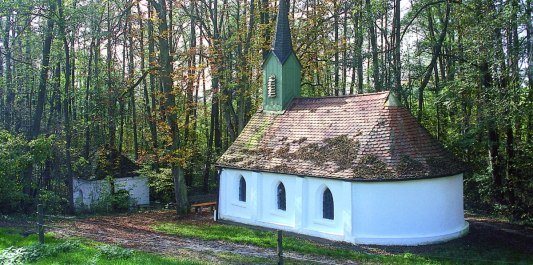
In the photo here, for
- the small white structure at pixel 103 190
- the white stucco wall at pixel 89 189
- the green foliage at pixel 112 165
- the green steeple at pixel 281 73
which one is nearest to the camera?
the green steeple at pixel 281 73

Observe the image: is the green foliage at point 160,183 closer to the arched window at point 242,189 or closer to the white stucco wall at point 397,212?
the arched window at point 242,189

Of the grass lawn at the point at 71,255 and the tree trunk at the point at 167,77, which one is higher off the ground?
the tree trunk at the point at 167,77

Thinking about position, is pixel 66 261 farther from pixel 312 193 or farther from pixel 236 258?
pixel 312 193

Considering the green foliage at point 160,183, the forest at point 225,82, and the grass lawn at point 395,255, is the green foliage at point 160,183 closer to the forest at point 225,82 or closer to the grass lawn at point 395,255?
the forest at point 225,82

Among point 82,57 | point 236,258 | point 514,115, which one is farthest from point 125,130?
point 514,115

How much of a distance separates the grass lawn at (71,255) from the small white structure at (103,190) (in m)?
11.9

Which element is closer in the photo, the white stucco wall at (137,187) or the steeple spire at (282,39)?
the steeple spire at (282,39)

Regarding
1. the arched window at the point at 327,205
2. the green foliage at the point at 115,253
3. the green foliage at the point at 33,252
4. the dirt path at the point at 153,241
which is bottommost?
the dirt path at the point at 153,241

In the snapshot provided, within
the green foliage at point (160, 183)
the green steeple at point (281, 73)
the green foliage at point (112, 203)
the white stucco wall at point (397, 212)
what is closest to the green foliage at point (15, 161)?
the green foliage at point (112, 203)

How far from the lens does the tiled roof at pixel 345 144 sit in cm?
1812

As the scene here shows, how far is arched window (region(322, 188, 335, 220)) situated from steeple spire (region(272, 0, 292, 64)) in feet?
24.7

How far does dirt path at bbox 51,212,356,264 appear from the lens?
50.8 feet

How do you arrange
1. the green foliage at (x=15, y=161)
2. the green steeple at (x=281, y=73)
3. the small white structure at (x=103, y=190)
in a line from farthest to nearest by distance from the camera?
the small white structure at (x=103, y=190) < the green steeple at (x=281, y=73) < the green foliage at (x=15, y=161)

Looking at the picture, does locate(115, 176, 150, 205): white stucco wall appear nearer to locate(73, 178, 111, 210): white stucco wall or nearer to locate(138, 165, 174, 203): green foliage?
locate(138, 165, 174, 203): green foliage
